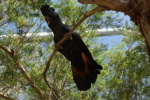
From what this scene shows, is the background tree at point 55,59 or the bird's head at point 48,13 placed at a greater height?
the bird's head at point 48,13

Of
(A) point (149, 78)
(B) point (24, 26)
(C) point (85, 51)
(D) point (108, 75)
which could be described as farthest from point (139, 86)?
(B) point (24, 26)

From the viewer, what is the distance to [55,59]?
3.29 metres

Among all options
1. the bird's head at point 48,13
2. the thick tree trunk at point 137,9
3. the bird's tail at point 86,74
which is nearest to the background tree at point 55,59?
the bird's head at point 48,13

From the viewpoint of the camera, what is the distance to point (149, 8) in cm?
161

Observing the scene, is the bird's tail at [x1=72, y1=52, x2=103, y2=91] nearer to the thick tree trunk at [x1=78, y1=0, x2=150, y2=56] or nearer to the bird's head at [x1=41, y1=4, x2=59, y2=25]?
the bird's head at [x1=41, y1=4, x2=59, y2=25]

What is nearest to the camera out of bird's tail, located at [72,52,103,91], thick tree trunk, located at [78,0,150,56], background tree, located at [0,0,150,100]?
thick tree trunk, located at [78,0,150,56]

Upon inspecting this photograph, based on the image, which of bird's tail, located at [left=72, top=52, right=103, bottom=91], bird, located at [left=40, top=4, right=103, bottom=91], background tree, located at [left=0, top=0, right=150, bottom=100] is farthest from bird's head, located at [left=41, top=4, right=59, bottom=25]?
bird's tail, located at [left=72, top=52, right=103, bottom=91]

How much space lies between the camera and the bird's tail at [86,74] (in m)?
2.36

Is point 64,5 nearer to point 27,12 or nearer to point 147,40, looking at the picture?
point 27,12

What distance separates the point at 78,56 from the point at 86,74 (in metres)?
0.25

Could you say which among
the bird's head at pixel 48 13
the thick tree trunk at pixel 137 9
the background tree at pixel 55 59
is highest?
the thick tree trunk at pixel 137 9

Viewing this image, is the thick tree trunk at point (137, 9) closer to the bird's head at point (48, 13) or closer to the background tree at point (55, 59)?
the bird's head at point (48, 13)

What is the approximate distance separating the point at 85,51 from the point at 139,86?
1.02 meters

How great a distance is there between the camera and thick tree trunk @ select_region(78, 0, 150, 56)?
1.58m
